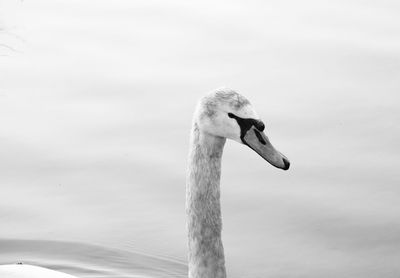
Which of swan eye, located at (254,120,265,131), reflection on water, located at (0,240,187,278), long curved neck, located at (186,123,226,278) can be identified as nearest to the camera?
swan eye, located at (254,120,265,131)

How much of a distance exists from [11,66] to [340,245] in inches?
156

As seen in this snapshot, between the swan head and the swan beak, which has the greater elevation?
the swan head

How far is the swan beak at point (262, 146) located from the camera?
4.42m

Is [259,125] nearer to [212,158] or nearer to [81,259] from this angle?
[212,158]

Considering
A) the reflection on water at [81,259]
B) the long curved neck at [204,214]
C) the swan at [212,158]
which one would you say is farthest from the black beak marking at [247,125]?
the reflection on water at [81,259]

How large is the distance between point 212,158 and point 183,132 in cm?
308

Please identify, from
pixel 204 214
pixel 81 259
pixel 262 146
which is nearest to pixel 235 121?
pixel 262 146

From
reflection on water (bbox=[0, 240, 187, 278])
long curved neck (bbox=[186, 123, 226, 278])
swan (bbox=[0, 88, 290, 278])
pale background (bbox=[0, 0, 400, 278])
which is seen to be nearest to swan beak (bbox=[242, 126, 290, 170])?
swan (bbox=[0, 88, 290, 278])

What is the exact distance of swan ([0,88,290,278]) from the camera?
4434 millimetres

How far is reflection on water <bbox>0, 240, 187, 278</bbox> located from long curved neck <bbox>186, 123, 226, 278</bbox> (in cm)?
152

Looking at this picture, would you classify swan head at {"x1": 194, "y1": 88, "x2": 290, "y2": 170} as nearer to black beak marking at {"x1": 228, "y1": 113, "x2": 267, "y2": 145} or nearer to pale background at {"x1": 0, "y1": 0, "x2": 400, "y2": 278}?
black beak marking at {"x1": 228, "y1": 113, "x2": 267, "y2": 145}

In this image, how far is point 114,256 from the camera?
6.42 meters

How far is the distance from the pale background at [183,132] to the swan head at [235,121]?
1700 millimetres

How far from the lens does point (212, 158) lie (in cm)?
461
